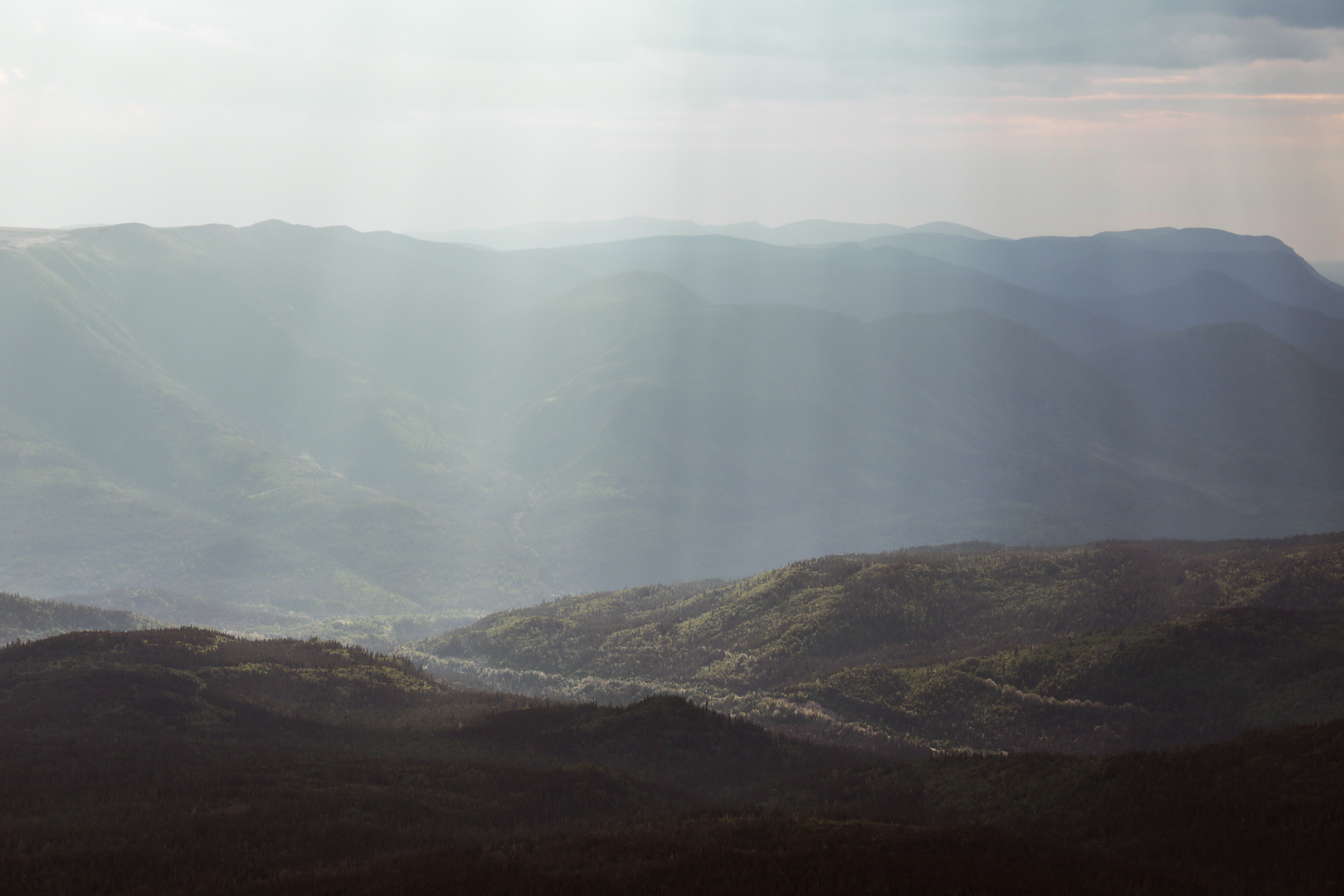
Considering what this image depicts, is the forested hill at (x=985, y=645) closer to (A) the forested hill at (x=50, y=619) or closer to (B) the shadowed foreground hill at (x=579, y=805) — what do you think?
(B) the shadowed foreground hill at (x=579, y=805)

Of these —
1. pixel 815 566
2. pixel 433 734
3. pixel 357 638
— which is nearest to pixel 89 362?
pixel 357 638

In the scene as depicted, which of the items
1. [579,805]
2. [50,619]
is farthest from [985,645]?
[50,619]

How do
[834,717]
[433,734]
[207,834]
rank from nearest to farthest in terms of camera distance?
1. [207,834]
2. [433,734]
3. [834,717]

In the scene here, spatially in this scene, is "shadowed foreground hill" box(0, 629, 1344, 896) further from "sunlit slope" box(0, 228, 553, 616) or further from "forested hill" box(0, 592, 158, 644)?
"sunlit slope" box(0, 228, 553, 616)

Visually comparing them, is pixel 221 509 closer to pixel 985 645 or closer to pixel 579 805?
pixel 985 645

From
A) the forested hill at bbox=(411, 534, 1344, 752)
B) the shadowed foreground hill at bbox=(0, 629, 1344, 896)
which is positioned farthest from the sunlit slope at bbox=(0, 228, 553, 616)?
the shadowed foreground hill at bbox=(0, 629, 1344, 896)

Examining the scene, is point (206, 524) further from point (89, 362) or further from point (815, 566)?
point (815, 566)
